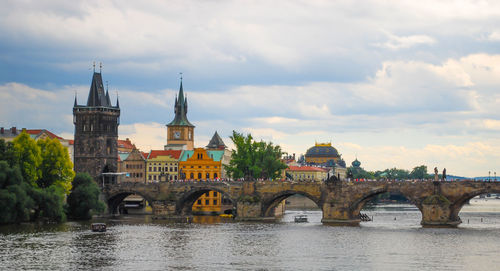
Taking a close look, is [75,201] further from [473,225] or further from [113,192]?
[473,225]

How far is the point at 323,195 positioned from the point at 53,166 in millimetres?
39167

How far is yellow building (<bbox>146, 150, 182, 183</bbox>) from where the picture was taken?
175250 mm

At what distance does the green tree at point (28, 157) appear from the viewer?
110125mm

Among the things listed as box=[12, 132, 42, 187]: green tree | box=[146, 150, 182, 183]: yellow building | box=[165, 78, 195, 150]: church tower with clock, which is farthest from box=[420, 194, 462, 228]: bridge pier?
box=[165, 78, 195, 150]: church tower with clock

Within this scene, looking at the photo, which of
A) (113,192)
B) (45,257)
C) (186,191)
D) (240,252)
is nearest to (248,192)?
(186,191)

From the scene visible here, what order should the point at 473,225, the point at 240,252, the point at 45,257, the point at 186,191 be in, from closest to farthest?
the point at 45,257, the point at 240,252, the point at 473,225, the point at 186,191

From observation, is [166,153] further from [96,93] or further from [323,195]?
[323,195]

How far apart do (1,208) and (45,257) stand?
28.8 m

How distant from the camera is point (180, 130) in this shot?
19425 cm

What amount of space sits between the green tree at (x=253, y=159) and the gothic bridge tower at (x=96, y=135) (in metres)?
22.5

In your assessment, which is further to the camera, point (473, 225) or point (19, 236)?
point (473, 225)

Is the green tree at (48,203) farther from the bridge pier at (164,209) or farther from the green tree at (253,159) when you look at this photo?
the green tree at (253,159)

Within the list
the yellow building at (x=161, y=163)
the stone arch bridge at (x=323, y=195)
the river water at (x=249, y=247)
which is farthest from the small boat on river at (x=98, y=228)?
the yellow building at (x=161, y=163)

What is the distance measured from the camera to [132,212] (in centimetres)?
15575
